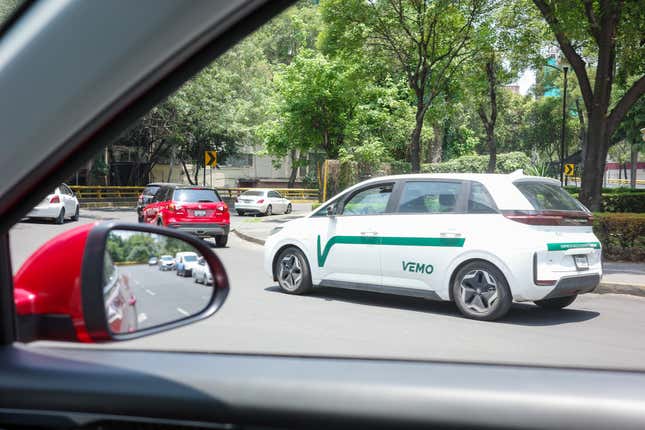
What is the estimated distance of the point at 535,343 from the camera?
369 cm

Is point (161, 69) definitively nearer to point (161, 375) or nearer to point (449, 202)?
point (161, 375)

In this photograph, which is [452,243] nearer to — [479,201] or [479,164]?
[479,201]

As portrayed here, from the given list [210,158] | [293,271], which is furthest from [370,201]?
[210,158]

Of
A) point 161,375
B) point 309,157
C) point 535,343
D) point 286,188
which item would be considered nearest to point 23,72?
point 161,375

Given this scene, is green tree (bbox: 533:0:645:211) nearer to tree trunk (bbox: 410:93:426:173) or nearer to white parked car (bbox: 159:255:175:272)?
tree trunk (bbox: 410:93:426:173)

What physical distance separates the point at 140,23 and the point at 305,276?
5684 millimetres

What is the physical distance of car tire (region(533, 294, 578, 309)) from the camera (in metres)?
6.08

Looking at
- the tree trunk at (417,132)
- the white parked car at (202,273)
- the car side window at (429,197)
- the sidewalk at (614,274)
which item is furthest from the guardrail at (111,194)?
the tree trunk at (417,132)

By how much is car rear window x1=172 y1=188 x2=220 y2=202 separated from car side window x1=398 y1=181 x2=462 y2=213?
4273 millimetres

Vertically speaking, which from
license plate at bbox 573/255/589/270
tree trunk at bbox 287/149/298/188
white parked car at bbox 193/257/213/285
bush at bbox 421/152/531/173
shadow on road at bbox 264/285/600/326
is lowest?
shadow on road at bbox 264/285/600/326

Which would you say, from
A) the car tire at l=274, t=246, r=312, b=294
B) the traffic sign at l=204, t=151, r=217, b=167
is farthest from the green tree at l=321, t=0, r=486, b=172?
the traffic sign at l=204, t=151, r=217, b=167

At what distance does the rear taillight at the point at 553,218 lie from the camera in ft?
19.3

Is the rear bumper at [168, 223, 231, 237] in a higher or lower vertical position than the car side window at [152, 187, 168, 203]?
lower

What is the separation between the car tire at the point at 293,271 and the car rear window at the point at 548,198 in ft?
7.95
